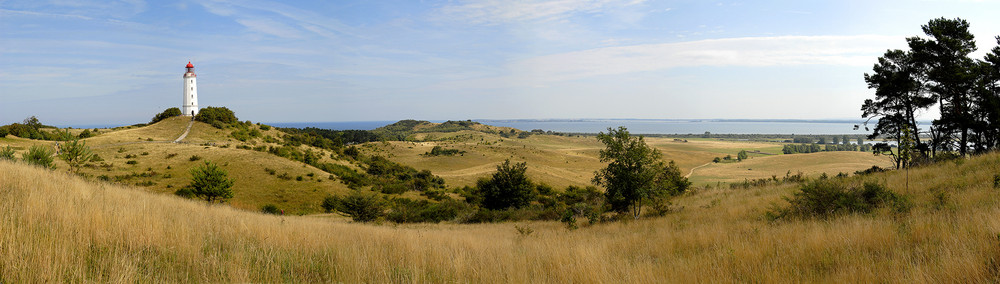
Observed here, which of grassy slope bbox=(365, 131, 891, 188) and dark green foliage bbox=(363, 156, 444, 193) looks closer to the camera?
dark green foliage bbox=(363, 156, 444, 193)

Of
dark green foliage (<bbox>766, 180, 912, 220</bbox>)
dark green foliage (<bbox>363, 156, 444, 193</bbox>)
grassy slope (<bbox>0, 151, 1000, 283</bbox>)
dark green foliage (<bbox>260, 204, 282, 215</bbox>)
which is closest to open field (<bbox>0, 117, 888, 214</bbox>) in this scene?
dark green foliage (<bbox>260, 204, 282, 215</bbox>)

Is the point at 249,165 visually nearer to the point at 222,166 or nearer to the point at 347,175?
the point at 222,166

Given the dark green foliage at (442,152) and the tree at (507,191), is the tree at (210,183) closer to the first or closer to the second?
the tree at (507,191)

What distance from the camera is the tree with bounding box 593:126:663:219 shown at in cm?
1647

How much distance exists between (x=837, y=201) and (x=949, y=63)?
22399 millimetres

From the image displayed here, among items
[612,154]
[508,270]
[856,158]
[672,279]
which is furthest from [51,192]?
[856,158]

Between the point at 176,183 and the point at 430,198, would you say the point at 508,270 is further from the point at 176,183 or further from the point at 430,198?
the point at 176,183

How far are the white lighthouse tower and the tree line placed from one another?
8576 centimetres

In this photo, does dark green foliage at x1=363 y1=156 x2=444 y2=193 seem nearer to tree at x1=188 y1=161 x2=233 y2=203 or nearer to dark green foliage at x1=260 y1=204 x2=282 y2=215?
dark green foliage at x1=260 y1=204 x2=282 y2=215

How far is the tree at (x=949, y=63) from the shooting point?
22.8m

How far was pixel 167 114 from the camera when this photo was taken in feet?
224

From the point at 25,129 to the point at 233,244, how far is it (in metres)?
65.0

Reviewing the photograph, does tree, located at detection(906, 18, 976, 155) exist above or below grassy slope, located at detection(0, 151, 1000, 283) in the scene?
above

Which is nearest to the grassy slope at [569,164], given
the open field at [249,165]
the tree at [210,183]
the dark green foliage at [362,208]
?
the open field at [249,165]
